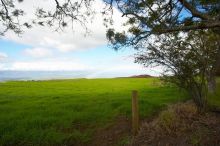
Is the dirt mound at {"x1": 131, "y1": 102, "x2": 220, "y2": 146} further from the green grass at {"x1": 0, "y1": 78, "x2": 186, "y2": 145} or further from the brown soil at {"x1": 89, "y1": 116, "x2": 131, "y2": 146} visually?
the green grass at {"x1": 0, "y1": 78, "x2": 186, "y2": 145}

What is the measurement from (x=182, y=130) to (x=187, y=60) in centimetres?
354

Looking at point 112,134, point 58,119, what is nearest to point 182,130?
point 112,134

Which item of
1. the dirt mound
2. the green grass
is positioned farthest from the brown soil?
the dirt mound

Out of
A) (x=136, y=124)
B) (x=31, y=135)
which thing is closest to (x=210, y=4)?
(x=136, y=124)

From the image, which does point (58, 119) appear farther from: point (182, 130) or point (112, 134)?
point (182, 130)

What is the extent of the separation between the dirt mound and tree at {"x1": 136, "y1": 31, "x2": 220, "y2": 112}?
1083 mm

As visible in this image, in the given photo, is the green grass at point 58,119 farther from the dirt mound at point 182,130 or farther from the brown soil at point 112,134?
the dirt mound at point 182,130

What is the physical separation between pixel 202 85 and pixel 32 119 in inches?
292

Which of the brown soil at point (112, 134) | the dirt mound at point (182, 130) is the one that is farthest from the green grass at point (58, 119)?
the dirt mound at point (182, 130)

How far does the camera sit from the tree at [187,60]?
13516 millimetres

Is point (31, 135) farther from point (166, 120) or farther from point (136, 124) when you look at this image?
point (166, 120)

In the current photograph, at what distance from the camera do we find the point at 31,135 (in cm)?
1177

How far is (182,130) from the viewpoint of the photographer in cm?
1124

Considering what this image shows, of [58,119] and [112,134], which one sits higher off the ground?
[58,119]
